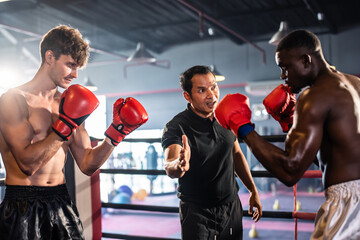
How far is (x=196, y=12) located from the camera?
7379 mm

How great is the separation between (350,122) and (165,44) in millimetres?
10252

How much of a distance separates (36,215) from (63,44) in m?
0.75

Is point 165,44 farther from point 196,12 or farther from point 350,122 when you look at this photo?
point 350,122

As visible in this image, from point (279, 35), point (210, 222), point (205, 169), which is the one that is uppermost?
point (279, 35)

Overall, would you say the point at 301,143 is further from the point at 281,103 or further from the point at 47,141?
the point at 47,141

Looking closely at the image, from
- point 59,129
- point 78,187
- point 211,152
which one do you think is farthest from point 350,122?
point 78,187

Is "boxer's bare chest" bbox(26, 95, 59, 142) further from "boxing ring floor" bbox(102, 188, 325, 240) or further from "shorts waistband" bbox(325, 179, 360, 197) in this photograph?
"boxing ring floor" bbox(102, 188, 325, 240)

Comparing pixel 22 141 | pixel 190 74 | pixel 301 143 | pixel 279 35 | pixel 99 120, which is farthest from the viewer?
pixel 99 120

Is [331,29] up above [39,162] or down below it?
above

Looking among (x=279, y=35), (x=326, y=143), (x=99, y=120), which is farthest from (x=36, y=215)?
(x=99, y=120)

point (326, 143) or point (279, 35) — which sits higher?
point (279, 35)

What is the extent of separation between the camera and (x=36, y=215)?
1.53m

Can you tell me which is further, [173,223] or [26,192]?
[173,223]

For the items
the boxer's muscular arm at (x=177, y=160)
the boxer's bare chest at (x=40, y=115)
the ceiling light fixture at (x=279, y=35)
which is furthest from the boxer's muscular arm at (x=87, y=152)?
the ceiling light fixture at (x=279, y=35)
